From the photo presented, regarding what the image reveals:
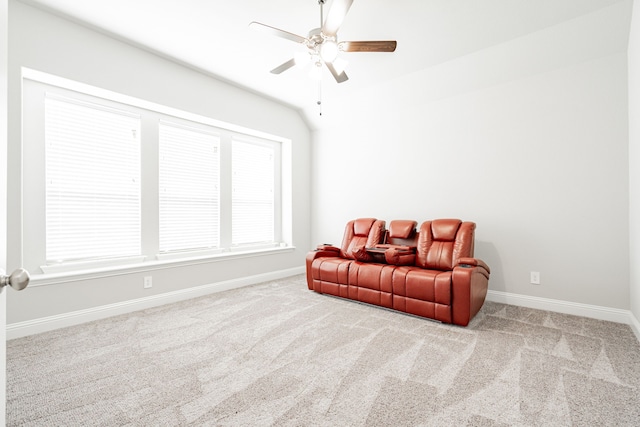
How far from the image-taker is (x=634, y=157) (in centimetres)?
267

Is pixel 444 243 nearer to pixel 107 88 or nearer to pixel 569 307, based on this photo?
pixel 569 307

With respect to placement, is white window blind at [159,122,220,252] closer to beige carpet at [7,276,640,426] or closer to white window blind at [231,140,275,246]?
white window blind at [231,140,275,246]

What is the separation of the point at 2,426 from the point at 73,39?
3.48 meters

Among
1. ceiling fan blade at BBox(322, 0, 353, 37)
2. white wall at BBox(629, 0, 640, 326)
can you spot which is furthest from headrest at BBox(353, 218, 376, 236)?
white wall at BBox(629, 0, 640, 326)

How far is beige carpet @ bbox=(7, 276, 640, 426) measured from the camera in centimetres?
160

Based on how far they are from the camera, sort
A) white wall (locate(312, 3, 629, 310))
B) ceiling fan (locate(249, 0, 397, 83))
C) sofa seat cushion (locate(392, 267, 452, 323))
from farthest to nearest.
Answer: white wall (locate(312, 3, 629, 310)), sofa seat cushion (locate(392, 267, 452, 323)), ceiling fan (locate(249, 0, 397, 83))

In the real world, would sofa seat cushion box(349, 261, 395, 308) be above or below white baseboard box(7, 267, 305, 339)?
above

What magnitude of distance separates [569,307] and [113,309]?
192 inches

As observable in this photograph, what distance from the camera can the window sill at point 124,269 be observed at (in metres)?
2.76

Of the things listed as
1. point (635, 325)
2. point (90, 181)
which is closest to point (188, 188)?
point (90, 181)

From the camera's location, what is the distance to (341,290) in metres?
3.73

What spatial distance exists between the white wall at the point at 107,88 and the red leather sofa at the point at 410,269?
1445mm

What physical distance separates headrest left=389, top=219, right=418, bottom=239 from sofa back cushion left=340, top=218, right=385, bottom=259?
15cm

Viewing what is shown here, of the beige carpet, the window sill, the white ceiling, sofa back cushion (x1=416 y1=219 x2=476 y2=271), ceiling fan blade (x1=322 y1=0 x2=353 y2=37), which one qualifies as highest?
the white ceiling
